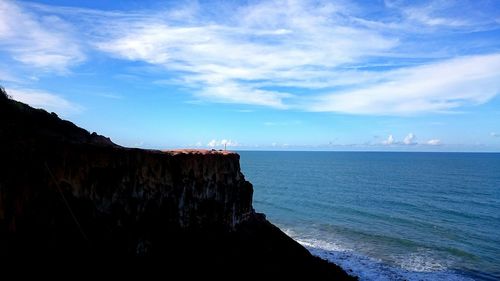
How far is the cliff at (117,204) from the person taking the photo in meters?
18.2

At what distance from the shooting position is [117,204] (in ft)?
69.7

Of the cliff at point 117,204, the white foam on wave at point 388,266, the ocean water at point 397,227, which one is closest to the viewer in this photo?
the cliff at point 117,204

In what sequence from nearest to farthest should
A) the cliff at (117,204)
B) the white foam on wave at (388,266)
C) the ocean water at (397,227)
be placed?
the cliff at (117,204) → the white foam on wave at (388,266) → the ocean water at (397,227)

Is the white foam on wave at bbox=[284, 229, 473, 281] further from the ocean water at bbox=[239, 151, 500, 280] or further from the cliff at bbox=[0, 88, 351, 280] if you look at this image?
the cliff at bbox=[0, 88, 351, 280]

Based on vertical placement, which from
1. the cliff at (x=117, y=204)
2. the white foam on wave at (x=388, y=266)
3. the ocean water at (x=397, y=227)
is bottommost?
the white foam on wave at (x=388, y=266)

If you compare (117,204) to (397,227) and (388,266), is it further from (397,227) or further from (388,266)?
(397,227)

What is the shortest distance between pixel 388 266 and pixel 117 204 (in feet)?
86.8

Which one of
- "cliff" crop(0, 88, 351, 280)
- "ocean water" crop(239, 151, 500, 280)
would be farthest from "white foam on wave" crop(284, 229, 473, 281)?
"cliff" crop(0, 88, 351, 280)

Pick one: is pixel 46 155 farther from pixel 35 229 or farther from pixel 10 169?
pixel 35 229

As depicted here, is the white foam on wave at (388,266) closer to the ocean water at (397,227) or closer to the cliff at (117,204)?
the ocean water at (397,227)

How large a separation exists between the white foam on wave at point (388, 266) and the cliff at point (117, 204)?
7.36m

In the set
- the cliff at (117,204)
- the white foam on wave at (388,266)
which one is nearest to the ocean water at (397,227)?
the white foam on wave at (388,266)

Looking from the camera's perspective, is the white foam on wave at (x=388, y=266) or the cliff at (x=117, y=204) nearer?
the cliff at (x=117, y=204)

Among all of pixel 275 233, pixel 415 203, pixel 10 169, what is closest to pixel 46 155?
pixel 10 169
